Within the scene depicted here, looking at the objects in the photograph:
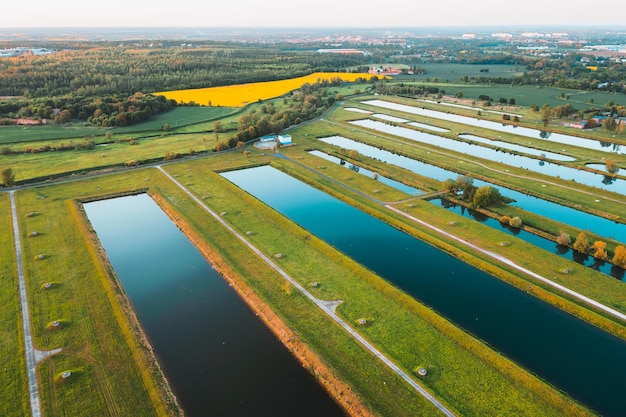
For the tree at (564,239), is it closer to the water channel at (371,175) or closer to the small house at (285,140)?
the water channel at (371,175)

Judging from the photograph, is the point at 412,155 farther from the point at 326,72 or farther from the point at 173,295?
the point at 326,72

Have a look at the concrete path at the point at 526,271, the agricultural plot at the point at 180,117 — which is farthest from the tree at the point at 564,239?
the agricultural plot at the point at 180,117

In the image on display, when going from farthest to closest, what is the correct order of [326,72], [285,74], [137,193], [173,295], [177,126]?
[326,72] < [285,74] < [177,126] < [137,193] < [173,295]

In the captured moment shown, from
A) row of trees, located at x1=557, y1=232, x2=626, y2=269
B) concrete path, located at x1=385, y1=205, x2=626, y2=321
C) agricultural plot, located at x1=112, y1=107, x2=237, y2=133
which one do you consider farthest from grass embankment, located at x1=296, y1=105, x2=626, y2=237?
agricultural plot, located at x1=112, y1=107, x2=237, y2=133

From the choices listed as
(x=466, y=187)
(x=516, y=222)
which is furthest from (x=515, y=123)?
(x=516, y=222)

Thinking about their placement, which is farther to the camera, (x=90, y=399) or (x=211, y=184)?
(x=211, y=184)

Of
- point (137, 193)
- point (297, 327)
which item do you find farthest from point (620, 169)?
point (137, 193)
